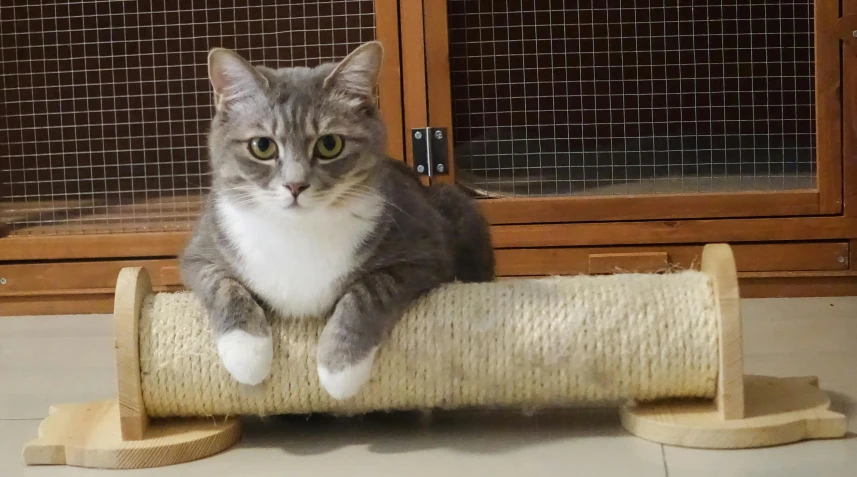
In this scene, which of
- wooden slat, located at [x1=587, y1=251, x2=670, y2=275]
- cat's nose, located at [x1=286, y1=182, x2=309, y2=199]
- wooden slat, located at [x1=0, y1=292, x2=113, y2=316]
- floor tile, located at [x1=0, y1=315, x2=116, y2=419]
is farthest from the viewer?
wooden slat, located at [x1=0, y1=292, x2=113, y2=316]

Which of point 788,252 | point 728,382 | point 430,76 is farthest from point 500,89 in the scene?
point 728,382

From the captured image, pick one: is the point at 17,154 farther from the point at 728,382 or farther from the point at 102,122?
the point at 728,382

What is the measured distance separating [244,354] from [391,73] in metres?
1.02

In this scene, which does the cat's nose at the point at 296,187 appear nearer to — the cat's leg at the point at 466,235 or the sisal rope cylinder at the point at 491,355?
the sisal rope cylinder at the point at 491,355

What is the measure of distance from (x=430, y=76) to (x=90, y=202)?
0.88 m

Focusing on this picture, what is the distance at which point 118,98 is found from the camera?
2107 mm

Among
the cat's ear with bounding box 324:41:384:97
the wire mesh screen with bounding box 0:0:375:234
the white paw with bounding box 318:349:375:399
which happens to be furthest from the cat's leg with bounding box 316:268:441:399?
the wire mesh screen with bounding box 0:0:375:234

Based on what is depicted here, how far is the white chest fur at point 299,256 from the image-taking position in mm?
1129

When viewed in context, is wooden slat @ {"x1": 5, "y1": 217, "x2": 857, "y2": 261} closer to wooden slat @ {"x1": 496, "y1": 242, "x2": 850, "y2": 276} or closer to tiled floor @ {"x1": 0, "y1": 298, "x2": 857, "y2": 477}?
wooden slat @ {"x1": 496, "y1": 242, "x2": 850, "y2": 276}

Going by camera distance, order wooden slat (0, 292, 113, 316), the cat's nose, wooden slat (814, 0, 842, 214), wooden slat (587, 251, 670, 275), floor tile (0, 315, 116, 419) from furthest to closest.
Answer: wooden slat (0, 292, 113, 316), wooden slat (587, 251, 670, 275), wooden slat (814, 0, 842, 214), floor tile (0, 315, 116, 419), the cat's nose

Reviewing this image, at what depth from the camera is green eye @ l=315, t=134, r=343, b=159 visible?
112 cm

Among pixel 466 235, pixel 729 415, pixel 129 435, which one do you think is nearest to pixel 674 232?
pixel 466 235

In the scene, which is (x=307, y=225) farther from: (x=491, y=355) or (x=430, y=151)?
(x=430, y=151)

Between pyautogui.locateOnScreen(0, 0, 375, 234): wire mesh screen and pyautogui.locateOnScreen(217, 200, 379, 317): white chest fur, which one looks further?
pyautogui.locateOnScreen(0, 0, 375, 234): wire mesh screen
